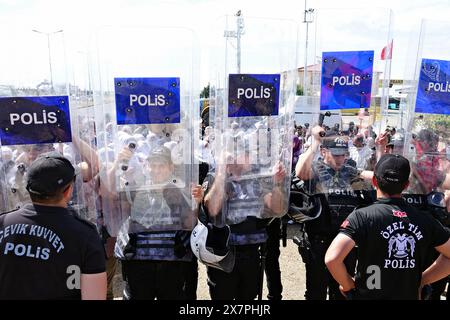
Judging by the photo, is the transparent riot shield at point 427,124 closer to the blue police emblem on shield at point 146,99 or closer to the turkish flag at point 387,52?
the turkish flag at point 387,52

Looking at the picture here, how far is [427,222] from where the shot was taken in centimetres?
212

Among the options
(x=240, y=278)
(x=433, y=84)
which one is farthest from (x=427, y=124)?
(x=240, y=278)

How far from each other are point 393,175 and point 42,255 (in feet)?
6.21

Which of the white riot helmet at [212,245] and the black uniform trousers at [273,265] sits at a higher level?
the white riot helmet at [212,245]

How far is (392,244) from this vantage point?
2064 mm

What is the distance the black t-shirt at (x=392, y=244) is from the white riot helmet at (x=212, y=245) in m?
0.81

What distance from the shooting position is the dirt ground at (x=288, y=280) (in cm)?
391

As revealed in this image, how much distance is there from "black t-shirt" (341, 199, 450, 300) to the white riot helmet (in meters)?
0.81

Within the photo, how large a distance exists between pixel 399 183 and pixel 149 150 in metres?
1.55

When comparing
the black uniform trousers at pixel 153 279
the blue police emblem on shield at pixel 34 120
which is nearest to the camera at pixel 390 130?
the black uniform trousers at pixel 153 279

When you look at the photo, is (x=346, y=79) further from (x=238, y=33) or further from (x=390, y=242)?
(x=390, y=242)

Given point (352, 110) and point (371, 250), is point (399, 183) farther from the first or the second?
point (352, 110)

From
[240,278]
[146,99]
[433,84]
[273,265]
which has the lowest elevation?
[273,265]
